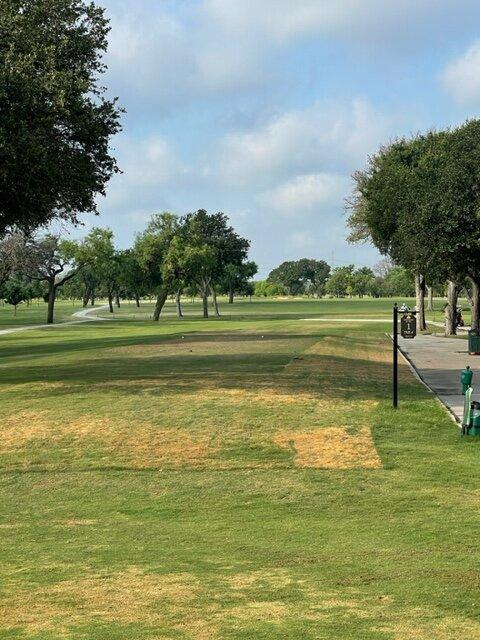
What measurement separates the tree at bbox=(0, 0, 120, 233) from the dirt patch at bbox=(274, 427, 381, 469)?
34.5 feet

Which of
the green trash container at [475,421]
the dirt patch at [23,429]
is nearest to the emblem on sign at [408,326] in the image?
the green trash container at [475,421]

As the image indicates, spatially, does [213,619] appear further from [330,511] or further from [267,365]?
[267,365]

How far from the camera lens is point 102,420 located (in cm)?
1616

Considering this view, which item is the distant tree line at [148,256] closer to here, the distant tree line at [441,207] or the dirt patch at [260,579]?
the distant tree line at [441,207]

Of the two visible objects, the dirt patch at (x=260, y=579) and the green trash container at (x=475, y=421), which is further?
the green trash container at (x=475, y=421)

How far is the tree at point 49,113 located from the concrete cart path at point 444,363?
458 inches

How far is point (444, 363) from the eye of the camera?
3067cm

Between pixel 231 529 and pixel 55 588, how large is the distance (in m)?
2.66

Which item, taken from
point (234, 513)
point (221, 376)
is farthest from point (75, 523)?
point (221, 376)

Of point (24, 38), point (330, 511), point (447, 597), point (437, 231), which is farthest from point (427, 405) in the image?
point (437, 231)

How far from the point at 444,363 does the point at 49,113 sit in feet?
55.9

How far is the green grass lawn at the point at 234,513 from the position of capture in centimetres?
683

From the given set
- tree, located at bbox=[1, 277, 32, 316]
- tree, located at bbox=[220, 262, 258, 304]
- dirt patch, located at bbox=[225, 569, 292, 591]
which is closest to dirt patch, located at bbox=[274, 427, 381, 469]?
dirt patch, located at bbox=[225, 569, 292, 591]

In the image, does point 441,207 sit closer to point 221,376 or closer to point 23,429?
point 221,376
